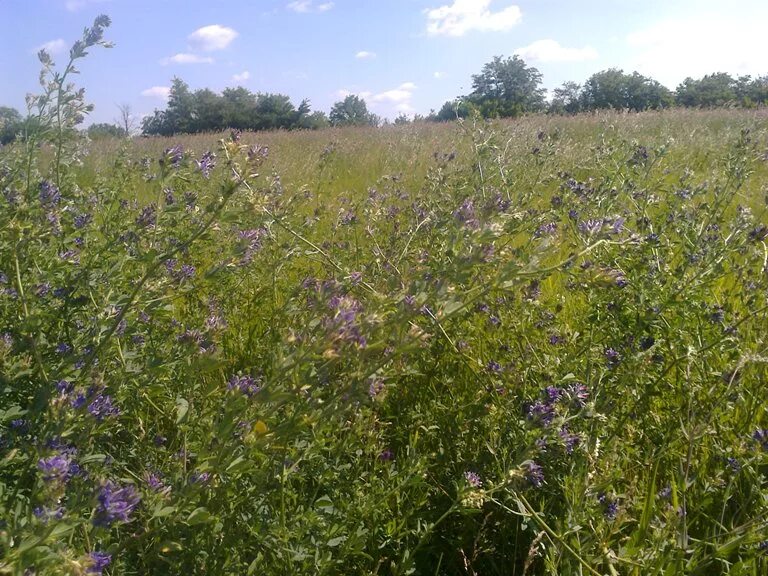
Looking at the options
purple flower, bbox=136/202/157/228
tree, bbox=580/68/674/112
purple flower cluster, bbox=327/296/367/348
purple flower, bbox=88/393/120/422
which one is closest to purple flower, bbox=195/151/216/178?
purple flower, bbox=136/202/157/228

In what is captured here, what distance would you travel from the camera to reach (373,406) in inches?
73.1

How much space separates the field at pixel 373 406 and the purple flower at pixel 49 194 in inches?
0.7

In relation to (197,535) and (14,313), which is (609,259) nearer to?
(197,535)

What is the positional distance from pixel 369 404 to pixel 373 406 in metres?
0.11

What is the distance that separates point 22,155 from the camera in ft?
8.39

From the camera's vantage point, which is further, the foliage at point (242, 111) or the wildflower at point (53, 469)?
the foliage at point (242, 111)

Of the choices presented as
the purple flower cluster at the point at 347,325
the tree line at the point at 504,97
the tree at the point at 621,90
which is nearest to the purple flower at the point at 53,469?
the purple flower cluster at the point at 347,325

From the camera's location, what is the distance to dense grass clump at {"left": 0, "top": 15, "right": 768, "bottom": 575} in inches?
47.6

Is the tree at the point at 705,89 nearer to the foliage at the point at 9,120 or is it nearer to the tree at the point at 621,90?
the tree at the point at 621,90

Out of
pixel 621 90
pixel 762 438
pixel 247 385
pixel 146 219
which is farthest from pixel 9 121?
pixel 621 90

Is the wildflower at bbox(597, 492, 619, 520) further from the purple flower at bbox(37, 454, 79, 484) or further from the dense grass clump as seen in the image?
the purple flower at bbox(37, 454, 79, 484)

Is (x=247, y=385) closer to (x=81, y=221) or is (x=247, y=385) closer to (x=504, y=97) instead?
(x=81, y=221)

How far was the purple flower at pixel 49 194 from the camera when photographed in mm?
1959

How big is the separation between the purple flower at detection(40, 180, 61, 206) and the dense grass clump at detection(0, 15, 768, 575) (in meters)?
0.02
